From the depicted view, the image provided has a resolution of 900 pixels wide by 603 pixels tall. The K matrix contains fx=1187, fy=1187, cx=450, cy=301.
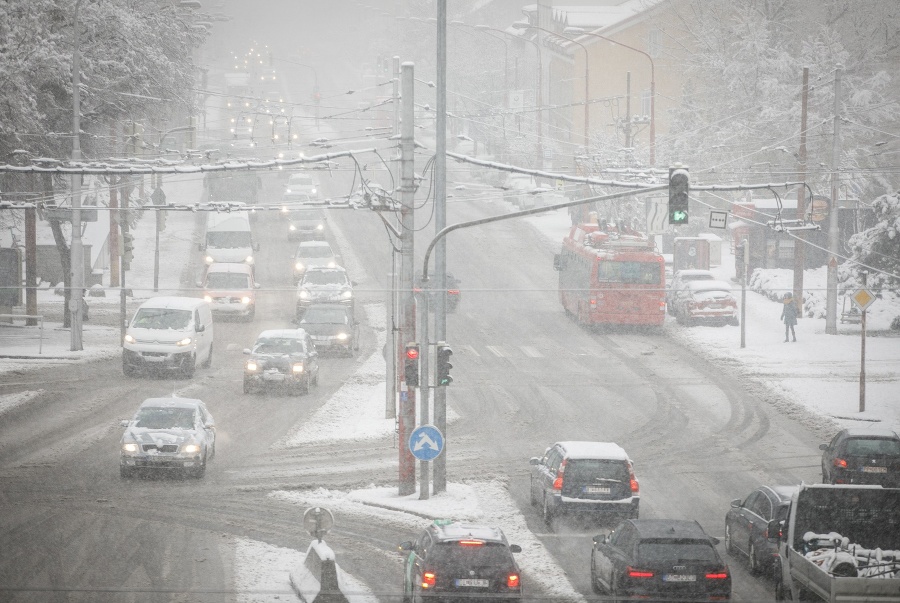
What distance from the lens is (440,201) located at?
72.0 feet

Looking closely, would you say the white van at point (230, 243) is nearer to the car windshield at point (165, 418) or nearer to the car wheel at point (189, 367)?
the car wheel at point (189, 367)

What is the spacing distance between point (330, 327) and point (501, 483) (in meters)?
15.2

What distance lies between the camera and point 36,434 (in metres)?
27.2


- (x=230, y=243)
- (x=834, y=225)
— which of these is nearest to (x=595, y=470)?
(x=834, y=225)

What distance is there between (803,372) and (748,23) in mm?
34615

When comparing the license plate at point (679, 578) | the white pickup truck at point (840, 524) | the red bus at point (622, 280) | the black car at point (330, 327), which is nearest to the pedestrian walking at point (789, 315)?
the red bus at point (622, 280)

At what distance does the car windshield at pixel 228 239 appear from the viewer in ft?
167

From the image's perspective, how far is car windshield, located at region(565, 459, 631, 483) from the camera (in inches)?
792

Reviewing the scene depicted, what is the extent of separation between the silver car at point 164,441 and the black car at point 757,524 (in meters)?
10.4

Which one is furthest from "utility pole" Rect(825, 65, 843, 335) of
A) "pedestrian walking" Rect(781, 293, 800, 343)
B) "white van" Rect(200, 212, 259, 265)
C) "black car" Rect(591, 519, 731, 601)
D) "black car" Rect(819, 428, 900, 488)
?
"black car" Rect(591, 519, 731, 601)

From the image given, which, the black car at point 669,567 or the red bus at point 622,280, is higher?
the red bus at point 622,280

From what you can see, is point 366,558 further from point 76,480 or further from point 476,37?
point 476,37

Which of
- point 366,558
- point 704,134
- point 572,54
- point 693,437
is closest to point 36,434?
point 366,558

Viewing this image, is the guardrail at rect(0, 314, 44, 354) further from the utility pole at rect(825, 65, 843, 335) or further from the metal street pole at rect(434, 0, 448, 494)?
the utility pole at rect(825, 65, 843, 335)
